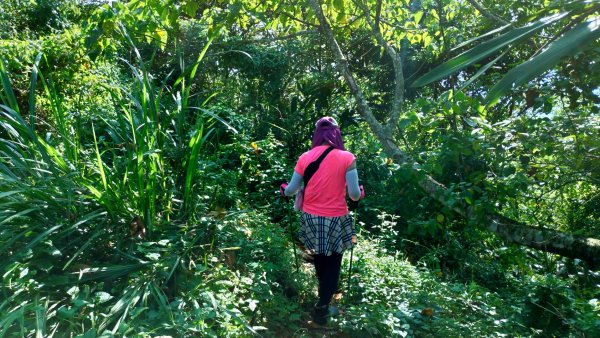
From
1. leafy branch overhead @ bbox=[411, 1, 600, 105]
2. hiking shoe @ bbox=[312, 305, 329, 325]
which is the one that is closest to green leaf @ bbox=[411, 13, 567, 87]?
leafy branch overhead @ bbox=[411, 1, 600, 105]

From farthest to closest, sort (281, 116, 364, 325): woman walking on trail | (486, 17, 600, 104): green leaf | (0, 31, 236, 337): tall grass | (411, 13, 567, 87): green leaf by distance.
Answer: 1. (281, 116, 364, 325): woman walking on trail
2. (0, 31, 236, 337): tall grass
3. (411, 13, 567, 87): green leaf
4. (486, 17, 600, 104): green leaf

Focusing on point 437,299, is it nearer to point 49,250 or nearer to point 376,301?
point 376,301

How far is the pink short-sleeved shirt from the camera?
4.67m

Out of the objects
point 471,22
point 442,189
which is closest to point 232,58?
point 471,22

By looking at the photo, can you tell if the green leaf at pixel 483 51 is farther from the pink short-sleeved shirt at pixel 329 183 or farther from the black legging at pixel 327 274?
the black legging at pixel 327 274

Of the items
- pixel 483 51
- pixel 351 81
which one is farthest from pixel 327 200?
pixel 483 51

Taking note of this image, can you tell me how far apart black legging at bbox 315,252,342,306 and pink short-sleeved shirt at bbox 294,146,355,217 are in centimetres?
37

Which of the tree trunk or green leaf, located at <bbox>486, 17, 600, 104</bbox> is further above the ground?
green leaf, located at <bbox>486, 17, 600, 104</bbox>

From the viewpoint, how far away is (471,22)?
8.05 meters

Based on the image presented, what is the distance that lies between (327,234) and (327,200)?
0.28m

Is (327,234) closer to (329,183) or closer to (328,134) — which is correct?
(329,183)

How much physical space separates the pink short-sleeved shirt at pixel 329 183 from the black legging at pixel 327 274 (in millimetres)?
369

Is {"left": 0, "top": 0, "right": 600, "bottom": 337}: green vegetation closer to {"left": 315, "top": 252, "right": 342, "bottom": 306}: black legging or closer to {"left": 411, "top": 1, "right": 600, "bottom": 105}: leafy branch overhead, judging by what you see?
{"left": 411, "top": 1, "right": 600, "bottom": 105}: leafy branch overhead

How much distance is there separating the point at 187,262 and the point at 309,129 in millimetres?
5069
